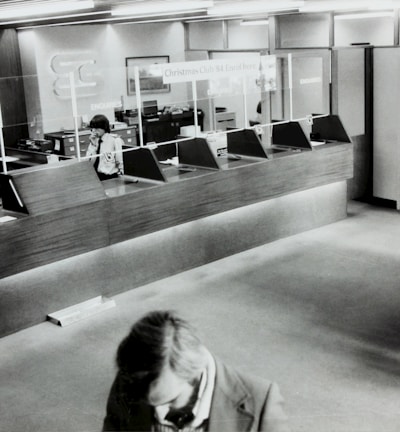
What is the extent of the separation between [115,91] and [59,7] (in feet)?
5.10

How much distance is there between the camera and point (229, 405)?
151 centimetres

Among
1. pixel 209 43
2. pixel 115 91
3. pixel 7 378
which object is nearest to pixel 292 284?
pixel 7 378

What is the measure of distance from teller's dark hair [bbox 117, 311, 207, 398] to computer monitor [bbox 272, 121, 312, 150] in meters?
5.91

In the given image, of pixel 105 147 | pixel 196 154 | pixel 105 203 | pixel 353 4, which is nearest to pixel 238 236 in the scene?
pixel 196 154

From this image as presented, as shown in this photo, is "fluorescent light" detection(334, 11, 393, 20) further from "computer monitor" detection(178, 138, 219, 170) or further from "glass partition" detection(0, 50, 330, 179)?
"computer monitor" detection(178, 138, 219, 170)

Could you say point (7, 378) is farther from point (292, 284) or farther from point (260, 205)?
point (260, 205)

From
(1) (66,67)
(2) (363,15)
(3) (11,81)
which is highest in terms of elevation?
(2) (363,15)

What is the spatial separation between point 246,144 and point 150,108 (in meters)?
4.08

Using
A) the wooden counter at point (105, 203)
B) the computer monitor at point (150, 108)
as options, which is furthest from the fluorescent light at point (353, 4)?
the computer monitor at point (150, 108)

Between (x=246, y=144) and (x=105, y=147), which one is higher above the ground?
(x=105, y=147)

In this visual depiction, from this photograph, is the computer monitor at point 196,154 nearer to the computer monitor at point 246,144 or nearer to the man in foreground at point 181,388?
the computer monitor at point 246,144

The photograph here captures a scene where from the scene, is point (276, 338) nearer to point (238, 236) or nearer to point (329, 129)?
point (238, 236)

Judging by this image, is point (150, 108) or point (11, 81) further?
point (150, 108)

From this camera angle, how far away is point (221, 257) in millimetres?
6566
